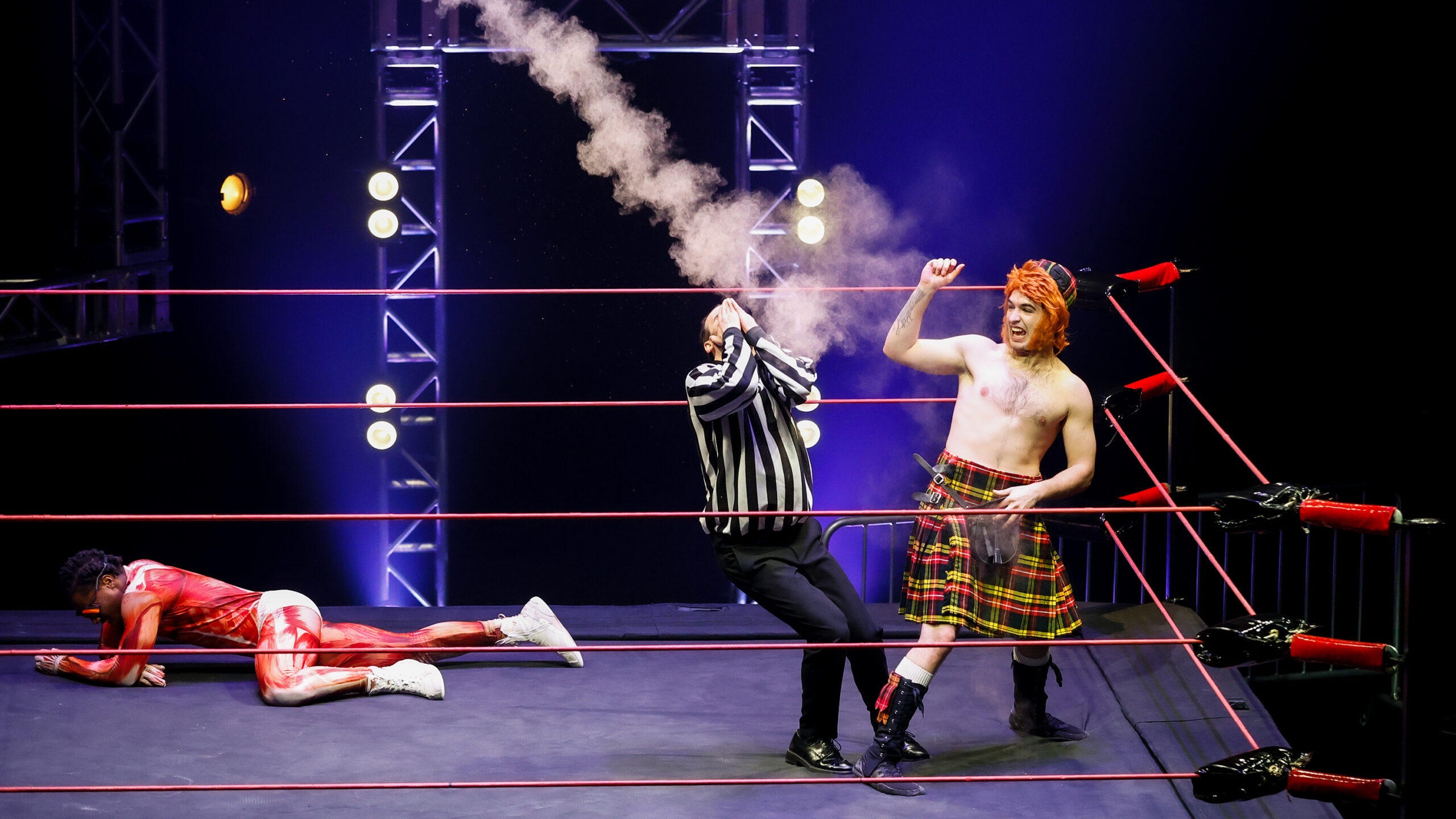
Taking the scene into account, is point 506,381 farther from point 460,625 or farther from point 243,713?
point 243,713

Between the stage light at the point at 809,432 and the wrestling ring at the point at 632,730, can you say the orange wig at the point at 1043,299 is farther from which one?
the stage light at the point at 809,432

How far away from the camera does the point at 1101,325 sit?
576 cm

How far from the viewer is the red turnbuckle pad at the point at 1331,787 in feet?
5.88

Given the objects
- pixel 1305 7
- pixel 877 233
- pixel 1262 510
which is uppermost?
pixel 1305 7

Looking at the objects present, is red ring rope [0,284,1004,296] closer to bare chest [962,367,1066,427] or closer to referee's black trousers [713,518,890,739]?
bare chest [962,367,1066,427]

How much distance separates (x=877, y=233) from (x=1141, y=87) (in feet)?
4.27

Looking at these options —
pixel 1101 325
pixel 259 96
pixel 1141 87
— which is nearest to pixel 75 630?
pixel 259 96

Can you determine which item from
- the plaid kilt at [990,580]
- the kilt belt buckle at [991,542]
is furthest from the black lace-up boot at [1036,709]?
the kilt belt buckle at [991,542]

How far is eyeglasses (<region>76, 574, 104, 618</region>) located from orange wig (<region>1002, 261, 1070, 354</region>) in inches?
96.5

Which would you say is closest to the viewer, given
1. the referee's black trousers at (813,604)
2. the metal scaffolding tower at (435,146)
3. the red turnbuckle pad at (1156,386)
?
the referee's black trousers at (813,604)

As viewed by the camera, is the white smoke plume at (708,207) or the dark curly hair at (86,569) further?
the white smoke plume at (708,207)

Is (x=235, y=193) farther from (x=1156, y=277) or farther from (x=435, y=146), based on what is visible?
(x=1156, y=277)

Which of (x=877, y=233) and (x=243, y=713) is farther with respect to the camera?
(x=877, y=233)

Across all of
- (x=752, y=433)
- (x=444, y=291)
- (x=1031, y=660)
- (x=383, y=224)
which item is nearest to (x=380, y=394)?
(x=383, y=224)
